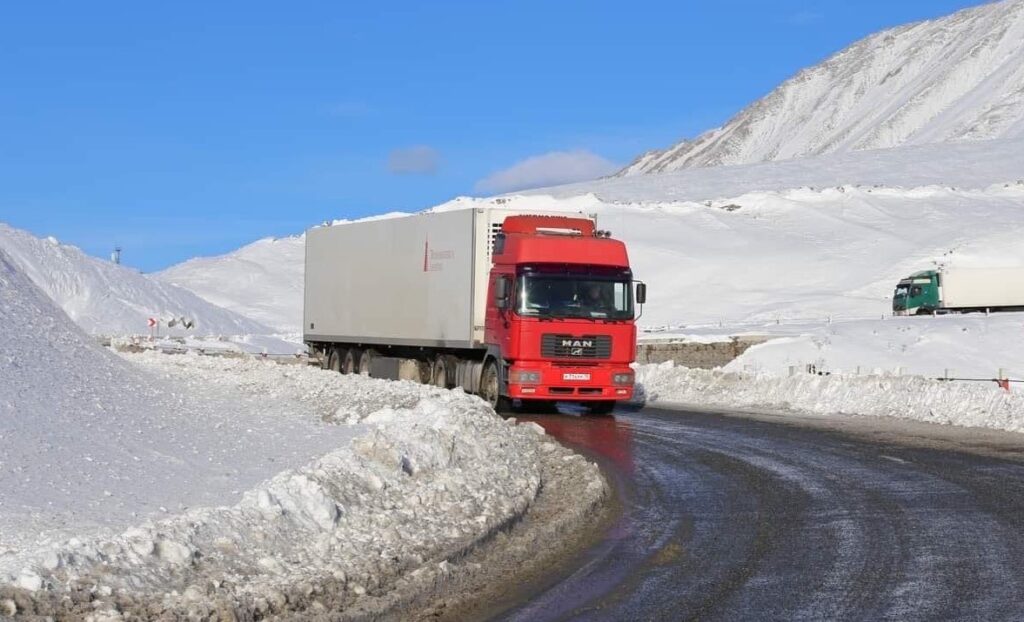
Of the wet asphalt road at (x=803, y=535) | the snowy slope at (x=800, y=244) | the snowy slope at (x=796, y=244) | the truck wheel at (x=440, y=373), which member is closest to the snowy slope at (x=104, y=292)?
the snowy slope at (x=800, y=244)

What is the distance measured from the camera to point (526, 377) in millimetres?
25562

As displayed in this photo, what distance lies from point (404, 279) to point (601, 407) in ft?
20.5

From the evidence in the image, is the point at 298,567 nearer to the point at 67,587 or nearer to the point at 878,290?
the point at 67,587

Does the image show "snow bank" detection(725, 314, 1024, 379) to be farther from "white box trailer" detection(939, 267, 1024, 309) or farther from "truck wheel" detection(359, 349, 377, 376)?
"white box trailer" detection(939, 267, 1024, 309)

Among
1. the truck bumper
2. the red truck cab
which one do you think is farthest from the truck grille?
the truck bumper

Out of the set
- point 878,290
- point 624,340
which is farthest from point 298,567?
point 878,290

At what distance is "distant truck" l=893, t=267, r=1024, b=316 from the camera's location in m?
66.1

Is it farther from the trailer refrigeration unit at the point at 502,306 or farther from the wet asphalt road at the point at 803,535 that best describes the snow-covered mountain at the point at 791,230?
the wet asphalt road at the point at 803,535

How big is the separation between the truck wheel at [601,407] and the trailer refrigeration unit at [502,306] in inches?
1.5

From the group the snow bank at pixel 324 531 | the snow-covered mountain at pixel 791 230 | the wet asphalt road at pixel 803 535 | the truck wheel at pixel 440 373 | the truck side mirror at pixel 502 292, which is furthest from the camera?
the snow-covered mountain at pixel 791 230

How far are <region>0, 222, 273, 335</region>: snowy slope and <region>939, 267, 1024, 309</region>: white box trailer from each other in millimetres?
43654

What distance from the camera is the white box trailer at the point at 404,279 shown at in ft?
92.6

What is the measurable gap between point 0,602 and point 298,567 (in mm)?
2193

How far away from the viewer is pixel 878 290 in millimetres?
84875
